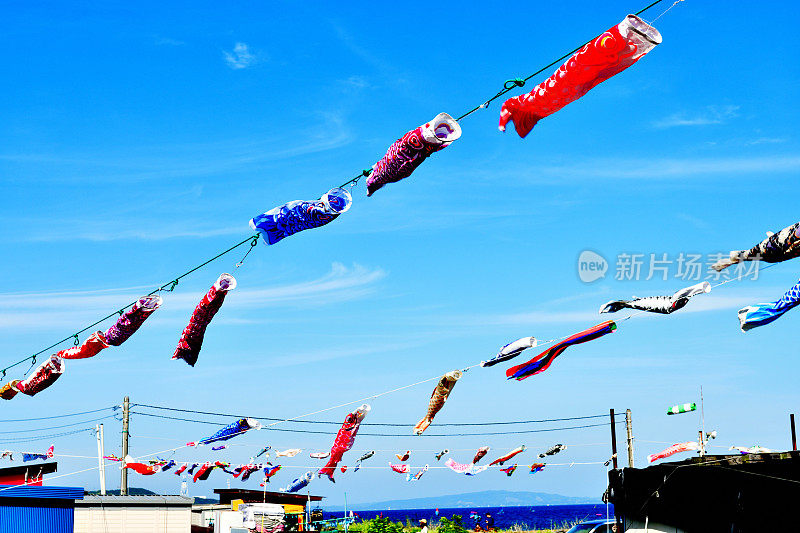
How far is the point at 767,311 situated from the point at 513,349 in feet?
14.2

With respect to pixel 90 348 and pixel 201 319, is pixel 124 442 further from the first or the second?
pixel 201 319

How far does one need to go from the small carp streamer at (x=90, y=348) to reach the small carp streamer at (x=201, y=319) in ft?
9.76

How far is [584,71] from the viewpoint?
8.02 meters

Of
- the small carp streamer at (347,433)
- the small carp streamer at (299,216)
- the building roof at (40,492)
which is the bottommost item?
the building roof at (40,492)

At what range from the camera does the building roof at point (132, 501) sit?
2955 cm

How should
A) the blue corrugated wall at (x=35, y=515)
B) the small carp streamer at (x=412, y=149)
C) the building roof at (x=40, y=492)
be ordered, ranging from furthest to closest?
the building roof at (x=40, y=492)
the blue corrugated wall at (x=35, y=515)
the small carp streamer at (x=412, y=149)

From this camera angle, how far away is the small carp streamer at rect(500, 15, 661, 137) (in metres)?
7.52

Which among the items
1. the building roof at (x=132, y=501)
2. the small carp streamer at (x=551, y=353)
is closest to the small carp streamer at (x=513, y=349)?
the small carp streamer at (x=551, y=353)

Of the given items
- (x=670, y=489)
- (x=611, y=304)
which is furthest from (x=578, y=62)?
(x=670, y=489)

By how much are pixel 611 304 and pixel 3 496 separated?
15.3 meters

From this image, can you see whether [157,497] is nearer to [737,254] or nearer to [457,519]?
[457,519]

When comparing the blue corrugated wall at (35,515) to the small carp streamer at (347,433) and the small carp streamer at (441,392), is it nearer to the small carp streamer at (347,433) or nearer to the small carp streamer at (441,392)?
the small carp streamer at (347,433)

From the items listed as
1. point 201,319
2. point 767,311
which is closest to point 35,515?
point 201,319

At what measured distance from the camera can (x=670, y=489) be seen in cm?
1466
